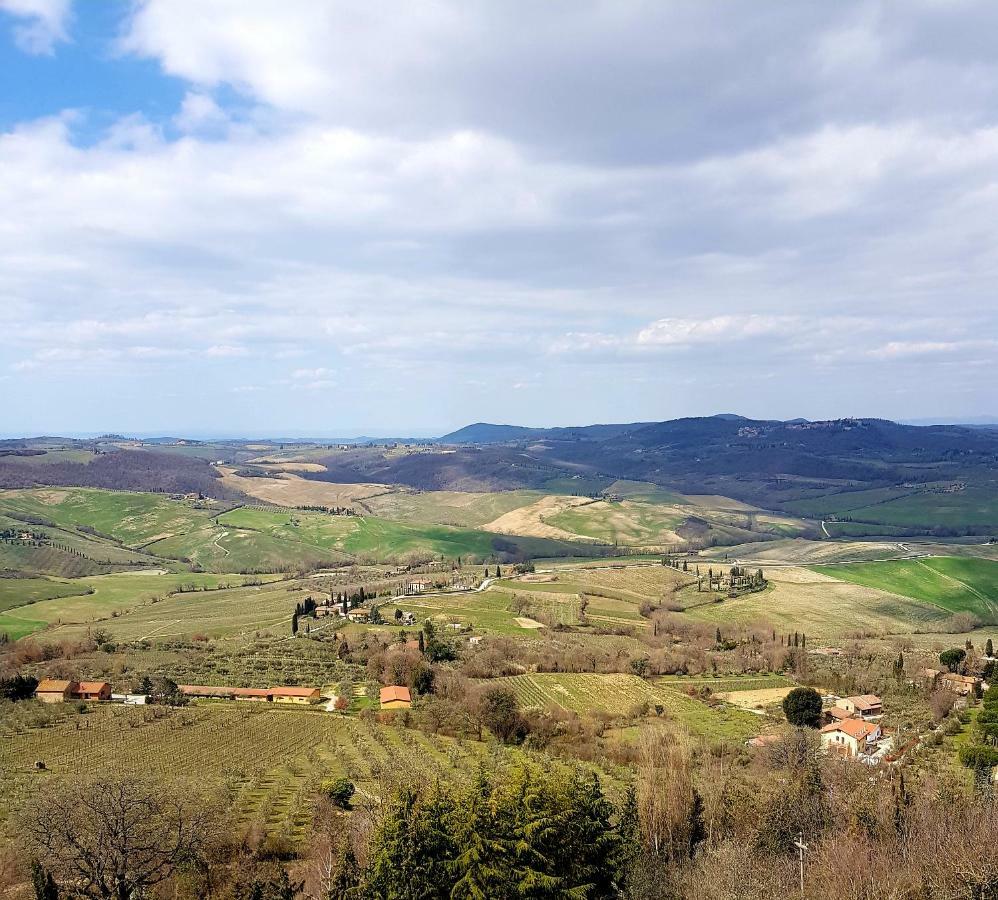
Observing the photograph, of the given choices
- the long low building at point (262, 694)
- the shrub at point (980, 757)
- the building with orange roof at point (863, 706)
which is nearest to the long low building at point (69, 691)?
the long low building at point (262, 694)

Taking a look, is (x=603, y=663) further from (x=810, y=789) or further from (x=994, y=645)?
(x=994, y=645)

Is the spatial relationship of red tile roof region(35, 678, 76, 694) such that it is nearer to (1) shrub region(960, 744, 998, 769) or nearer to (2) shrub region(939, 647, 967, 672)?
(1) shrub region(960, 744, 998, 769)

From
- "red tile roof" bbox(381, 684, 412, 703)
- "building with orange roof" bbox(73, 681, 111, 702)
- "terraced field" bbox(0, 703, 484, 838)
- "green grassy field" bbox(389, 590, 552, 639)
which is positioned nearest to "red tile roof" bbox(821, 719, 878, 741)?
"terraced field" bbox(0, 703, 484, 838)

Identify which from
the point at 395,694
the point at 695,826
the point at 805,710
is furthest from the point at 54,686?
the point at 805,710

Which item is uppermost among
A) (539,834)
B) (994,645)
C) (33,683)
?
(539,834)

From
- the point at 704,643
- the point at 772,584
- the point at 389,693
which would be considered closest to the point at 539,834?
the point at 389,693

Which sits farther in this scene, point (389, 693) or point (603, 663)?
point (603, 663)

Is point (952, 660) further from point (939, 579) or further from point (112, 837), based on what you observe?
point (112, 837)
